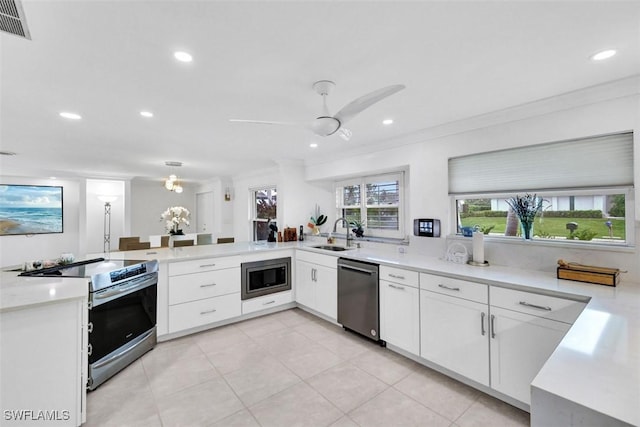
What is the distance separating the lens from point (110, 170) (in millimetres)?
5789

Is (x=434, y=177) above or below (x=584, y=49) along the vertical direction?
below

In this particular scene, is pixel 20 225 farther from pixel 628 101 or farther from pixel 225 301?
pixel 628 101

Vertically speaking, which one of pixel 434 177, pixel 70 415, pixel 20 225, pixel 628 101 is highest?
pixel 628 101

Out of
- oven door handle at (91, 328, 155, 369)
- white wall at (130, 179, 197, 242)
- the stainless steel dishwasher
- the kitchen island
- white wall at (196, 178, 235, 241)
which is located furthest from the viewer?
white wall at (130, 179, 197, 242)

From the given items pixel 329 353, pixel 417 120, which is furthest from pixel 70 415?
pixel 417 120

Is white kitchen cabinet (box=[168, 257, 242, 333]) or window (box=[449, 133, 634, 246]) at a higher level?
window (box=[449, 133, 634, 246])

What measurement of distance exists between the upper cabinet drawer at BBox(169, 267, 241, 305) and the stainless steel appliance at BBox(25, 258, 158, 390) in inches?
8.3

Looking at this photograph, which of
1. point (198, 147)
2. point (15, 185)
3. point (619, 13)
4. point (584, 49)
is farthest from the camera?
point (15, 185)

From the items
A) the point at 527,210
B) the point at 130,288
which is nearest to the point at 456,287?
the point at 527,210

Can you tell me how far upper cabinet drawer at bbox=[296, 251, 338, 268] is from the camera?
3316 millimetres

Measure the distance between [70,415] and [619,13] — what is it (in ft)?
11.9

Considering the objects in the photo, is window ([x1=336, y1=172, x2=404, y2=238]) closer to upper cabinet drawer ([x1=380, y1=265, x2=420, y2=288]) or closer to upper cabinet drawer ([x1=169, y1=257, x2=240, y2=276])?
upper cabinet drawer ([x1=380, y1=265, x2=420, y2=288])

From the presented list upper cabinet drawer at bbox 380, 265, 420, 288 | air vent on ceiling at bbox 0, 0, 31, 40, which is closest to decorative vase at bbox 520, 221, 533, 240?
upper cabinet drawer at bbox 380, 265, 420, 288

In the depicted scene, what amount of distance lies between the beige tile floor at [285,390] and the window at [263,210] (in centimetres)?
317
